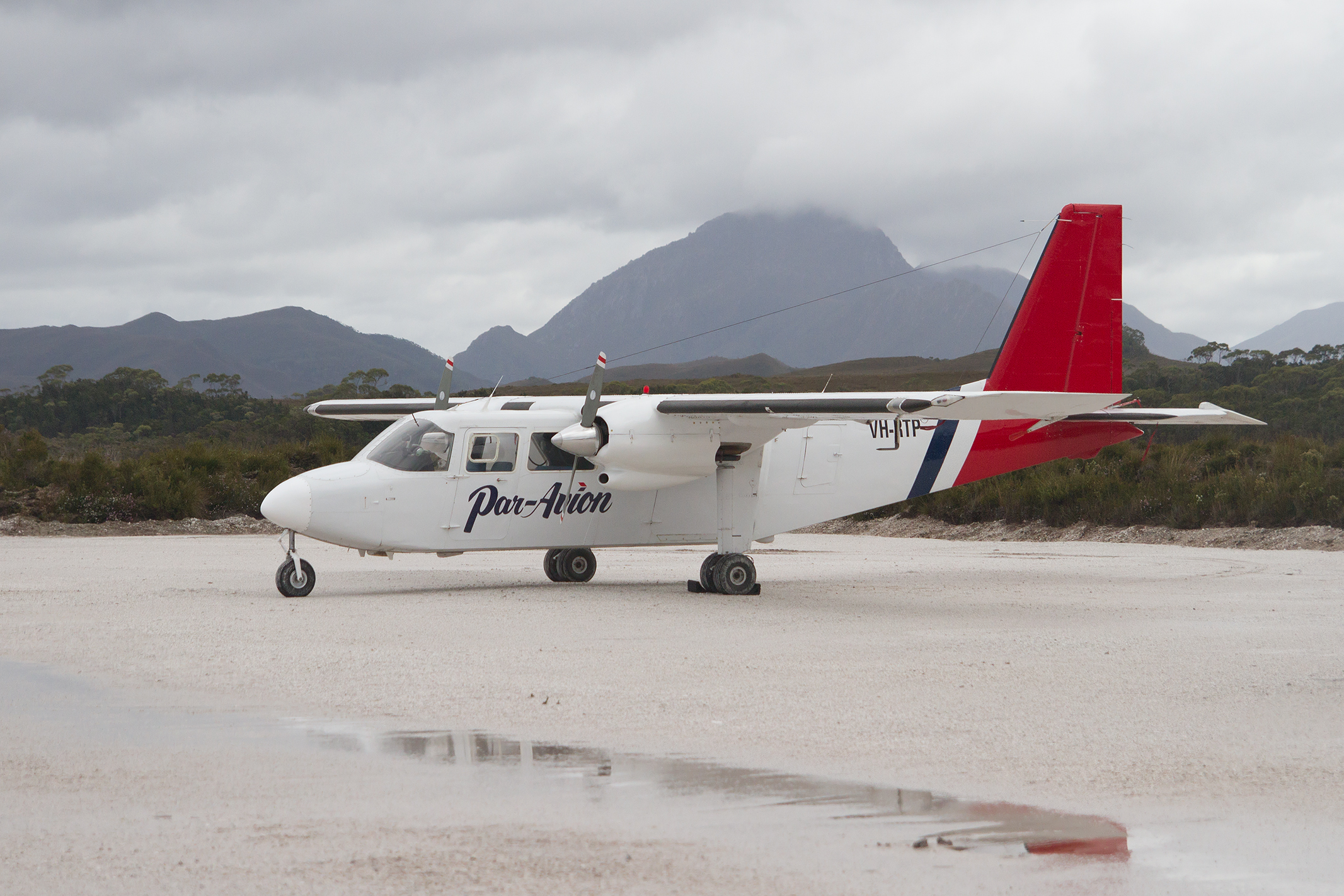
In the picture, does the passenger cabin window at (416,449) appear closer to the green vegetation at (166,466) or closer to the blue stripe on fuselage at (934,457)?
the blue stripe on fuselage at (934,457)

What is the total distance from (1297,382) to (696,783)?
175 ft

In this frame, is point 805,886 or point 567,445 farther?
point 567,445

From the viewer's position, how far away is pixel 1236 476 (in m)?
25.3

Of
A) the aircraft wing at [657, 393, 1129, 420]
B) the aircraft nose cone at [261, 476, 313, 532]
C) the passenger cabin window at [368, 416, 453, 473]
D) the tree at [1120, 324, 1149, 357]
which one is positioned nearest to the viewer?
the aircraft wing at [657, 393, 1129, 420]

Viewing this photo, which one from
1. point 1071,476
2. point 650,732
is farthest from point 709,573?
point 1071,476

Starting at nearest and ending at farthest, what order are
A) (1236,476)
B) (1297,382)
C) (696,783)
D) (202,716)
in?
(696,783) < (202,716) < (1236,476) < (1297,382)

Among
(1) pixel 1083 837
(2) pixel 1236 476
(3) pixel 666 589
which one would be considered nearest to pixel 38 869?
(1) pixel 1083 837

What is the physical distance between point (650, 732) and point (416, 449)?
877 cm

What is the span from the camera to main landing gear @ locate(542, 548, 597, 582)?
15664mm

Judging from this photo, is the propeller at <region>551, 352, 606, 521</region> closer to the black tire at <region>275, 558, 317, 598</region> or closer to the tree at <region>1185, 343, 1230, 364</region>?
the black tire at <region>275, 558, 317, 598</region>

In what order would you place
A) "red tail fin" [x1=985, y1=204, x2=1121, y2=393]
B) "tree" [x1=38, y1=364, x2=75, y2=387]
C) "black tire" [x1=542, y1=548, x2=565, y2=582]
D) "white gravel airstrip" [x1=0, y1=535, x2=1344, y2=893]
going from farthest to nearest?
"tree" [x1=38, y1=364, x2=75, y2=387], "red tail fin" [x1=985, y1=204, x2=1121, y2=393], "black tire" [x1=542, y1=548, x2=565, y2=582], "white gravel airstrip" [x1=0, y1=535, x2=1344, y2=893]

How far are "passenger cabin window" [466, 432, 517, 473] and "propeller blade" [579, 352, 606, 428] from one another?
3.21 ft

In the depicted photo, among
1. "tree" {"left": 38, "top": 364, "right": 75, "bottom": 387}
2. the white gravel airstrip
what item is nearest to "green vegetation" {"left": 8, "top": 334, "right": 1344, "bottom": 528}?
the white gravel airstrip

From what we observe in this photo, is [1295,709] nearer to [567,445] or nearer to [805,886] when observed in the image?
[805,886]
